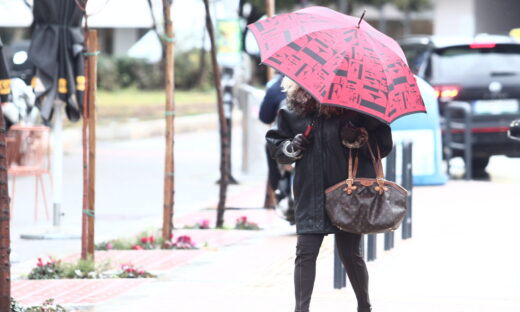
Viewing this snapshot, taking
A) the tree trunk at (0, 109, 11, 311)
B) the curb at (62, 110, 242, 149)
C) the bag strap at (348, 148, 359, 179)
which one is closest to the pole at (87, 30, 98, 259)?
the tree trunk at (0, 109, 11, 311)

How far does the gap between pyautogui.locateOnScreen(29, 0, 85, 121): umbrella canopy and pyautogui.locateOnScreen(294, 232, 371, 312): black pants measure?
5.31 meters

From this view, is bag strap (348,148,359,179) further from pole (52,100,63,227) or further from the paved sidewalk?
pole (52,100,63,227)

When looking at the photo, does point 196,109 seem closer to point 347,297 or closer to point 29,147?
point 29,147

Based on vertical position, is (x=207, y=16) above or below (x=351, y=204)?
above

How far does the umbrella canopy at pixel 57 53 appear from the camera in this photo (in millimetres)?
10867

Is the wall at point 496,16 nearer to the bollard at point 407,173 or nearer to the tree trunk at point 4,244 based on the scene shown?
the bollard at point 407,173

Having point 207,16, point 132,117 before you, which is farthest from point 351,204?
point 132,117

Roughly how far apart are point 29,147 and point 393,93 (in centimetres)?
830

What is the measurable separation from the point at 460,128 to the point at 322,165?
9944 mm

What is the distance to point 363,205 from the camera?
5891mm

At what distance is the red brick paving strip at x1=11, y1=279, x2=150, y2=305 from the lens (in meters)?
7.69

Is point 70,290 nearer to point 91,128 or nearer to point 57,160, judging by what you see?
point 91,128

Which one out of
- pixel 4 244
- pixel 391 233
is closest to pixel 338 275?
pixel 391 233

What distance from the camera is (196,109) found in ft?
Answer: 115
